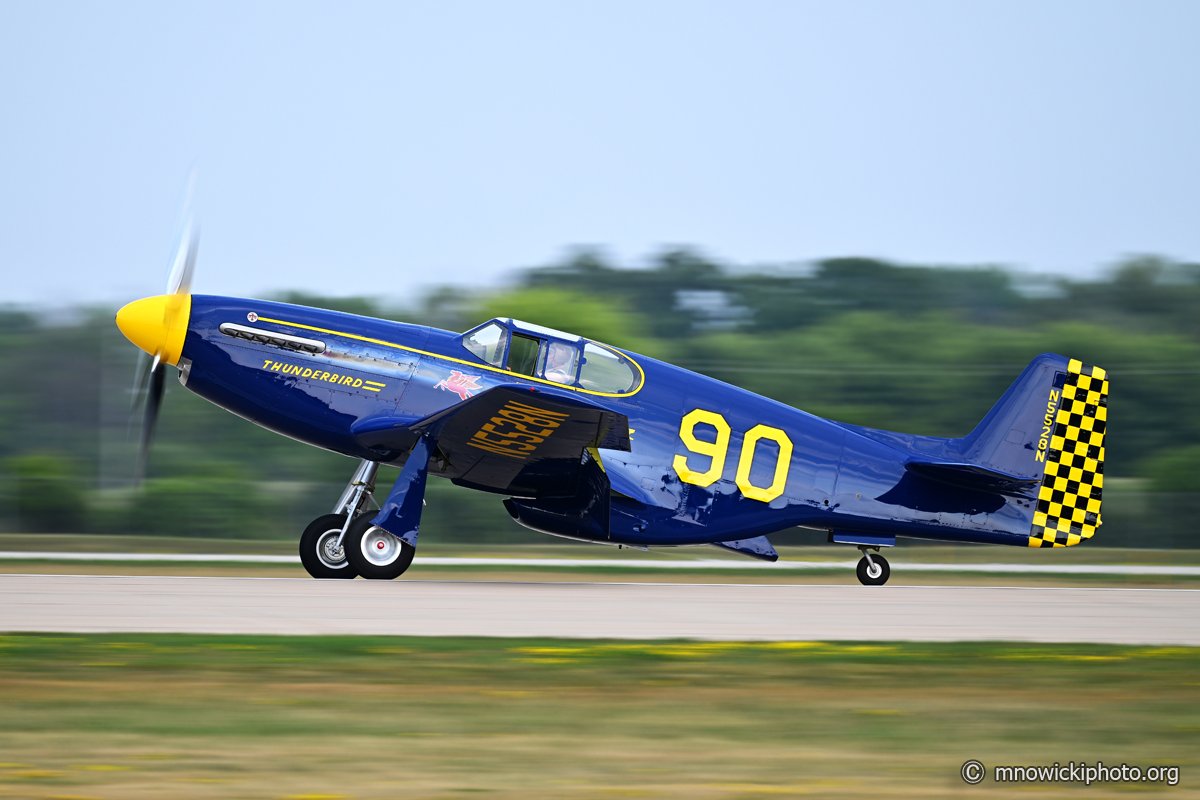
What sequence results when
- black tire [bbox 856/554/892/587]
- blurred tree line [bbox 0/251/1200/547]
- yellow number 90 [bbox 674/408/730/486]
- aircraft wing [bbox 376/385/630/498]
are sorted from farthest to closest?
blurred tree line [bbox 0/251/1200/547]
black tire [bbox 856/554/892/587]
yellow number 90 [bbox 674/408/730/486]
aircraft wing [bbox 376/385/630/498]

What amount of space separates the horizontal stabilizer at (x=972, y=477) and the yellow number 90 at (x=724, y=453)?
154 cm

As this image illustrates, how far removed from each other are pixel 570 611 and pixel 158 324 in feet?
17.2

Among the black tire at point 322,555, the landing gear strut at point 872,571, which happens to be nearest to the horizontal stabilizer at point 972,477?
the landing gear strut at point 872,571

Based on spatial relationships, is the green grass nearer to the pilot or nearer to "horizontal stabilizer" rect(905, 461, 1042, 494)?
the pilot

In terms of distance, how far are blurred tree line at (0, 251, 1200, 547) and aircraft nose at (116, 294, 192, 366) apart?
13.4 metres

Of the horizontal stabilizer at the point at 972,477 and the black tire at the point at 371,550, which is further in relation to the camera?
the horizontal stabilizer at the point at 972,477

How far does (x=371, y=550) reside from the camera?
1092 cm

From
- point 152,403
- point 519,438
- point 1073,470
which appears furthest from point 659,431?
point 152,403

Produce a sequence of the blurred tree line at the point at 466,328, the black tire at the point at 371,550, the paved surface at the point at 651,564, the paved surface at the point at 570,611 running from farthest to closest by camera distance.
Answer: the blurred tree line at the point at 466,328
the paved surface at the point at 651,564
the black tire at the point at 371,550
the paved surface at the point at 570,611

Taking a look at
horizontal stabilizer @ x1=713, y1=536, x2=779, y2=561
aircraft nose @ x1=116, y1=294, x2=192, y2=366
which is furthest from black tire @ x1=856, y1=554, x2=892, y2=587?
aircraft nose @ x1=116, y1=294, x2=192, y2=366

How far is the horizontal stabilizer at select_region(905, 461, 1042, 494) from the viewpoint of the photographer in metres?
12.1

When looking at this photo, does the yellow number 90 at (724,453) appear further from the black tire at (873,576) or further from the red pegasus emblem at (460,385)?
the red pegasus emblem at (460,385)

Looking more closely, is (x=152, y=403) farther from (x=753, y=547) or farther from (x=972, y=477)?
(x=972, y=477)

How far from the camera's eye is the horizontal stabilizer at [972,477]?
12.1 m
